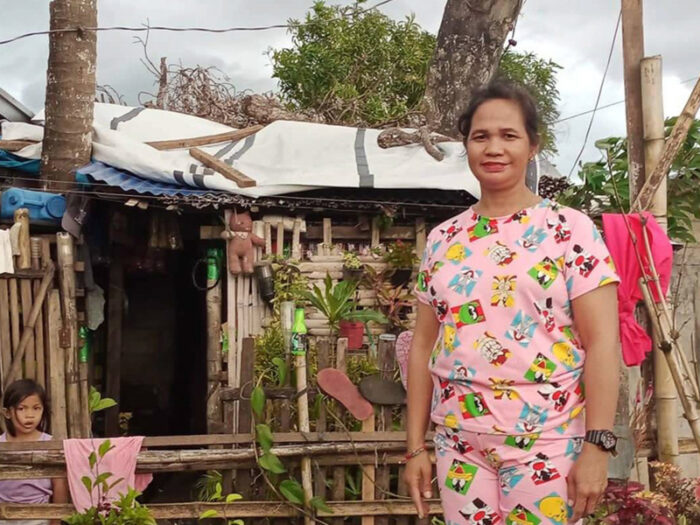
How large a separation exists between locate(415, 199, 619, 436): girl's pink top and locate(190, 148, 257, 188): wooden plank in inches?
148

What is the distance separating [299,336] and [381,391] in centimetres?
69

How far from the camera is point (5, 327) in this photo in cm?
525

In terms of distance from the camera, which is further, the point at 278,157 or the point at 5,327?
the point at 278,157

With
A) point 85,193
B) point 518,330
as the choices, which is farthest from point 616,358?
point 85,193

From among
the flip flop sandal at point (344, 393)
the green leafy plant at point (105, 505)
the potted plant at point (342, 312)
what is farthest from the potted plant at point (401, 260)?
the green leafy plant at point (105, 505)

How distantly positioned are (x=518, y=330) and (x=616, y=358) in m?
0.25

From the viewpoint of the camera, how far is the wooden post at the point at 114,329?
6.70 m

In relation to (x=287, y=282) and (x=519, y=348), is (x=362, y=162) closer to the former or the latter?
(x=287, y=282)

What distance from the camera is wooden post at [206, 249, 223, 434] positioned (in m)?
5.75

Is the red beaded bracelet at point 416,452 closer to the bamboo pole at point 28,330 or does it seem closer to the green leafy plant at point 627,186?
the green leafy plant at point 627,186

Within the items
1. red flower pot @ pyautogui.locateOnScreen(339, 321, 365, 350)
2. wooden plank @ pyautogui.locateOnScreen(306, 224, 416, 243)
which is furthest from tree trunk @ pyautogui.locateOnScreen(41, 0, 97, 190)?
red flower pot @ pyautogui.locateOnScreen(339, 321, 365, 350)

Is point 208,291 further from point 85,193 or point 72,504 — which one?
point 72,504

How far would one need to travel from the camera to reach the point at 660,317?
3.61m

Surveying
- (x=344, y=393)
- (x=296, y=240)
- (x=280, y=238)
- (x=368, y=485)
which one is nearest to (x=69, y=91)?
(x=280, y=238)
